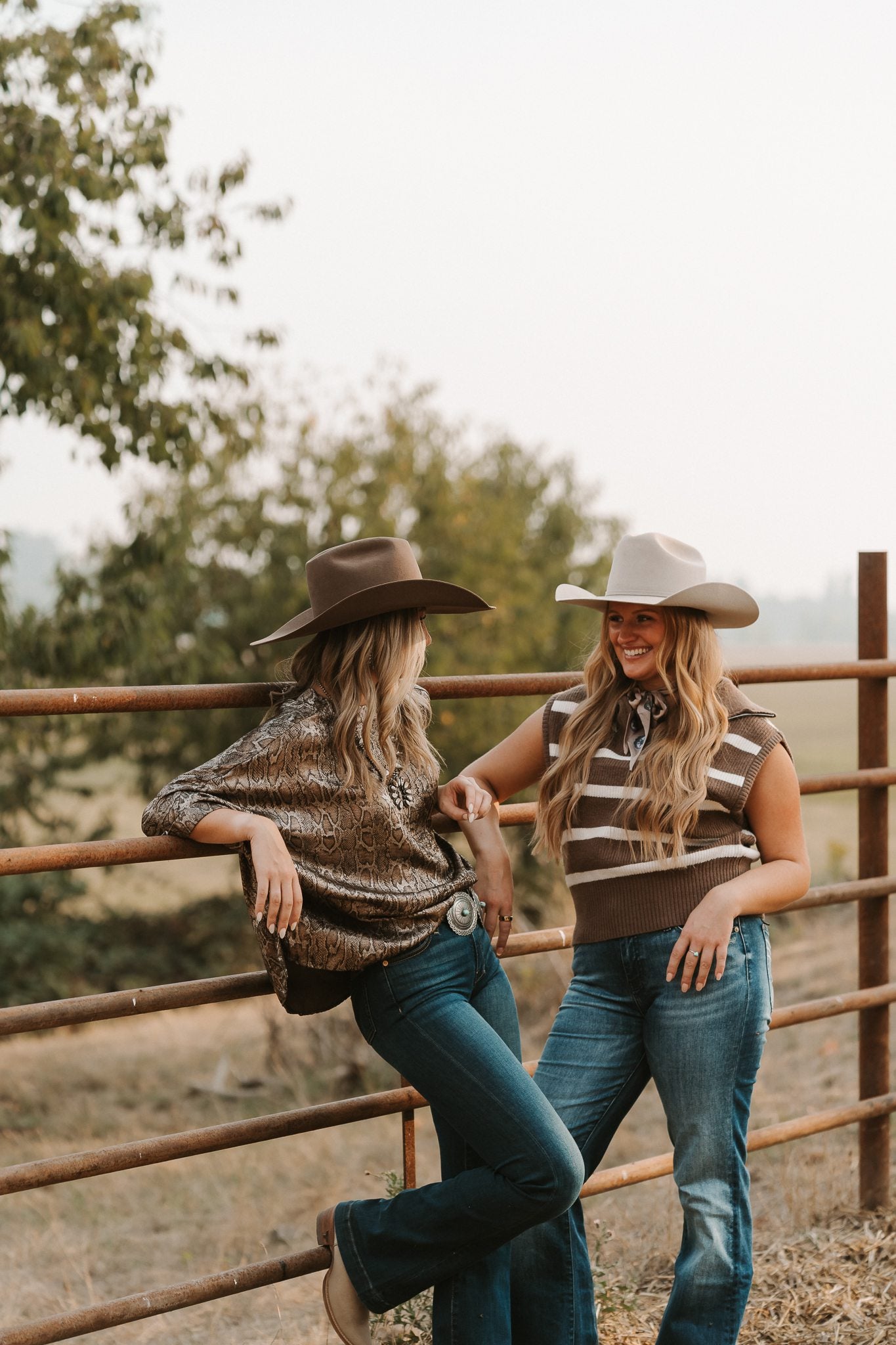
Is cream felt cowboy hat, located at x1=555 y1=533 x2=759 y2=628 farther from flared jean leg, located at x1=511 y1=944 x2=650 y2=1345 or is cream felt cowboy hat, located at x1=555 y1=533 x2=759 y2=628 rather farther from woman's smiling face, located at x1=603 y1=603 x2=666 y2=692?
flared jean leg, located at x1=511 y1=944 x2=650 y2=1345

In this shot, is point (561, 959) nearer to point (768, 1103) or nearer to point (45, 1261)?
point (768, 1103)

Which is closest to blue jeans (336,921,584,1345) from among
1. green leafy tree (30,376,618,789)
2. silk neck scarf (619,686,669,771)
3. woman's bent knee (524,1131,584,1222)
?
woman's bent knee (524,1131,584,1222)

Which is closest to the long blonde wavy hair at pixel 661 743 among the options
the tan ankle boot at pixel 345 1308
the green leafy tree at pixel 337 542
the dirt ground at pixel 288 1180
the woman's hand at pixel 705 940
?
the woman's hand at pixel 705 940

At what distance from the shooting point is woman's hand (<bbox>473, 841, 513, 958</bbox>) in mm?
2703

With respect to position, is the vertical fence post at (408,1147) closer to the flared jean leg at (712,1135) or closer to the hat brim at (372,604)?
the flared jean leg at (712,1135)

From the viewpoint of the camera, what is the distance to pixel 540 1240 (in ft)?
8.32

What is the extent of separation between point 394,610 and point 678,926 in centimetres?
84

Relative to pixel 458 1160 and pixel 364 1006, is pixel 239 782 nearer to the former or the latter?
pixel 364 1006

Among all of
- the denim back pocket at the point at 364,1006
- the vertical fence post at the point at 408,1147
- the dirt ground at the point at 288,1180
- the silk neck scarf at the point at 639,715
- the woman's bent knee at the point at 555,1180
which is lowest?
the dirt ground at the point at 288,1180

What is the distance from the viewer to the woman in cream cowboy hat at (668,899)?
8.32ft

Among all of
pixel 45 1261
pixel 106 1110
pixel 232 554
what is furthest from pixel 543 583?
pixel 45 1261

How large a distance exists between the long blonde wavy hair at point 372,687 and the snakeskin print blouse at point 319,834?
1.3 inches

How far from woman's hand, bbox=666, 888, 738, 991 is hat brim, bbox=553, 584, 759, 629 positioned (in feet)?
1.92

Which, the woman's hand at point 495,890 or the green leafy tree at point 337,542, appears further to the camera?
the green leafy tree at point 337,542
